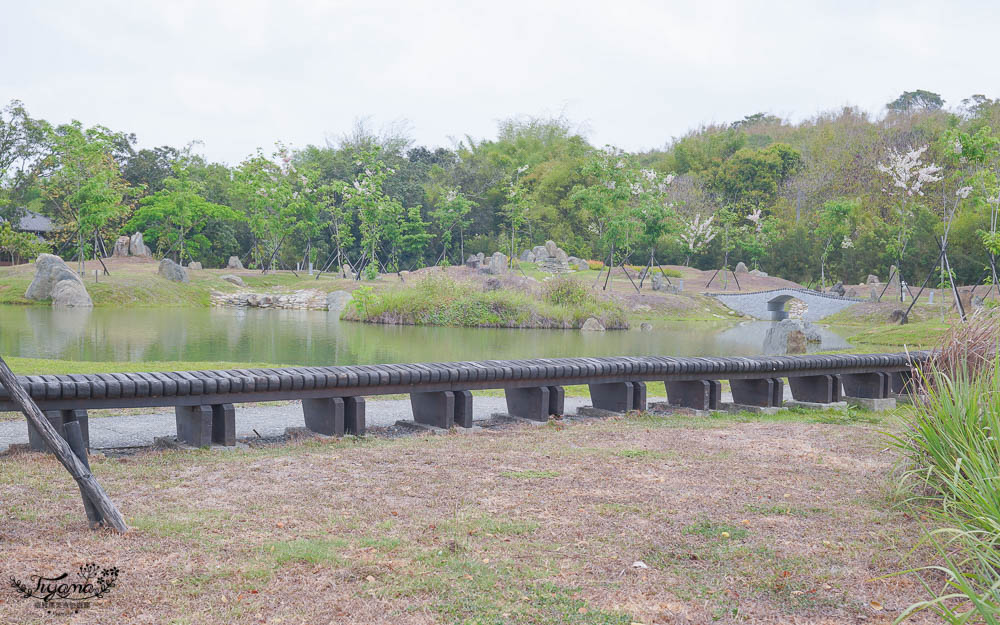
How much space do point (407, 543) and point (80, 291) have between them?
26253 mm

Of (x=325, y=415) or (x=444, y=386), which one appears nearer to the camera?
(x=325, y=415)

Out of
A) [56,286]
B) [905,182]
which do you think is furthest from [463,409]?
[905,182]

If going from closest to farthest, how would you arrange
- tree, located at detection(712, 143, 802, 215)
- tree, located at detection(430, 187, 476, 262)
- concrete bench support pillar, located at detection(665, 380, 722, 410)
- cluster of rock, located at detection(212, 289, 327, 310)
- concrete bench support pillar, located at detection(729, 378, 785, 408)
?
concrete bench support pillar, located at detection(665, 380, 722, 410), concrete bench support pillar, located at detection(729, 378, 785, 408), cluster of rock, located at detection(212, 289, 327, 310), tree, located at detection(430, 187, 476, 262), tree, located at detection(712, 143, 802, 215)

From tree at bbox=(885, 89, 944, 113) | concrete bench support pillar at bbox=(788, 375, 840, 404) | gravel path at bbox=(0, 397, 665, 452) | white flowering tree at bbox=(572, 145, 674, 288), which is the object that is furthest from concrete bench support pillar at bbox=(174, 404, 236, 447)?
tree at bbox=(885, 89, 944, 113)

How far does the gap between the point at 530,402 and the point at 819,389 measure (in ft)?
10.1

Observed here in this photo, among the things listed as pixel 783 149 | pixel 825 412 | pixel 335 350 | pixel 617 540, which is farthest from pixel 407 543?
pixel 783 149

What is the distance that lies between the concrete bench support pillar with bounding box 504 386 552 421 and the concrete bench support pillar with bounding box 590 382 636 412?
61cm

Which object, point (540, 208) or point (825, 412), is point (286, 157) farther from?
point (825, 412)

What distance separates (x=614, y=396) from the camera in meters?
7.21

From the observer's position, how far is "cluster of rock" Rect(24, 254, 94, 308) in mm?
25922

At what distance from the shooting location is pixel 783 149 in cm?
5178

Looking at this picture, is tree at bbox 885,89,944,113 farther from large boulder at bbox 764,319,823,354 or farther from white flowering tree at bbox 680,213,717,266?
large boulder at bbox 764,319,823,354

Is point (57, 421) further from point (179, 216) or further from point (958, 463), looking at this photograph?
point (179, 216)
